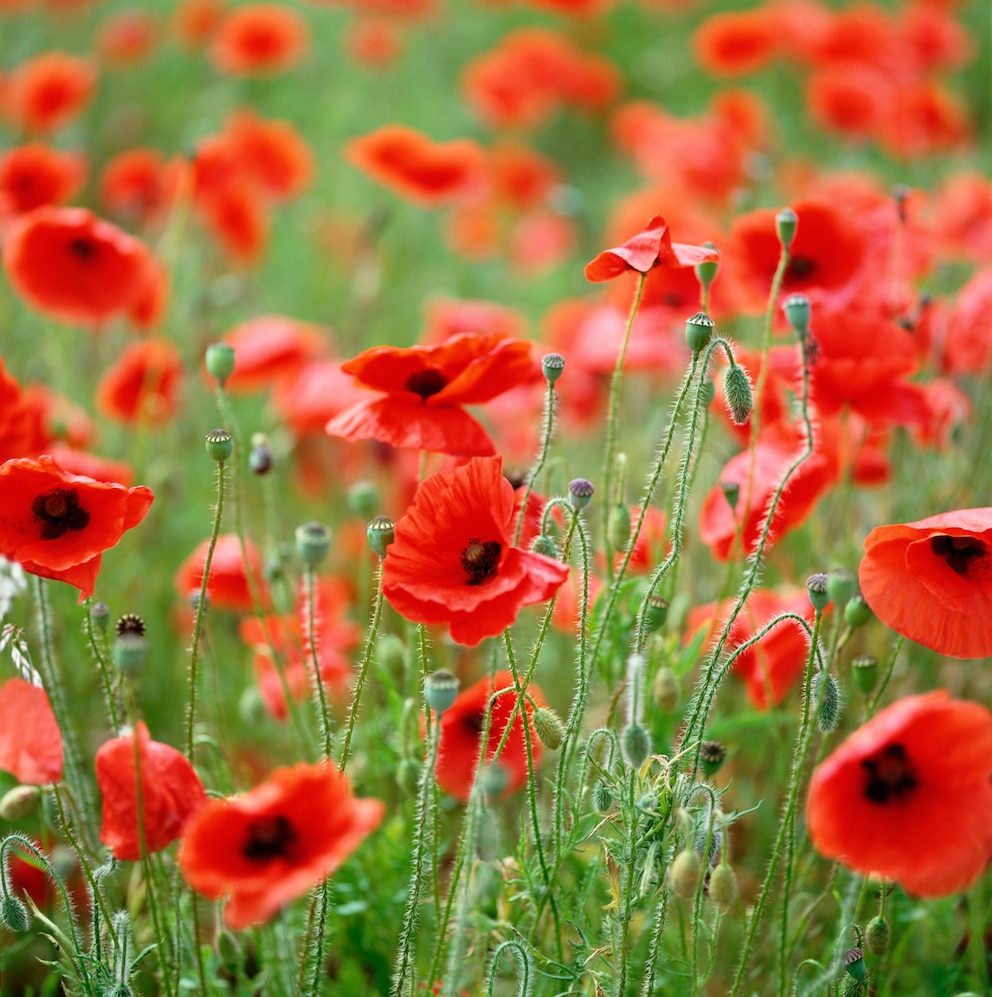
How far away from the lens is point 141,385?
9.36 feet

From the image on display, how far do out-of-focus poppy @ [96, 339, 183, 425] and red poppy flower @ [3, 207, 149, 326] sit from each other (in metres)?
0.13

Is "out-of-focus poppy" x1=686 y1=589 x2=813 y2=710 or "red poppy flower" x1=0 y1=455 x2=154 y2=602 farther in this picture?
"out-of-focus poppy" x1=686 y1=589 x2=813 y2=710

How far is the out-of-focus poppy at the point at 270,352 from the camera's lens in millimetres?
2725

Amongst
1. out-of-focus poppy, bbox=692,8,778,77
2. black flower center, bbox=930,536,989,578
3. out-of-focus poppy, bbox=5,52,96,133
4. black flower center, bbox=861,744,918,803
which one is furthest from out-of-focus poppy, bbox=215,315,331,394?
out-of-focus poppy, bbox=692,8,778,77

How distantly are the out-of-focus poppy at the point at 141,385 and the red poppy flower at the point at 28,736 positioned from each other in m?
1.52

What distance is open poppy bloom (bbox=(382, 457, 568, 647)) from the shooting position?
1.29 meters

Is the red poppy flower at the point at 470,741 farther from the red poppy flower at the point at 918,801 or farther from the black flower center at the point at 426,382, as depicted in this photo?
the red poppy flower at the point at 918,801

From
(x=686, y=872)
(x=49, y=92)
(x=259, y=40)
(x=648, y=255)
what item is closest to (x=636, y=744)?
(x=686, y=872)

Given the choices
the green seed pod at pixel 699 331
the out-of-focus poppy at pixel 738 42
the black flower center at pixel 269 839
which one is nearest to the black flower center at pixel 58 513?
the black flower center at pixel 269 839

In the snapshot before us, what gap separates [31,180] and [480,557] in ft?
6.89

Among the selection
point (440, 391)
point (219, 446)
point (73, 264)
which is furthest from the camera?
point (73, 264)

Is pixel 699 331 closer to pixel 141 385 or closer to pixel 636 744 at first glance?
pixel 636 744

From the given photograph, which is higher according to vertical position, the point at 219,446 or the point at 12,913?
the point at 219,446

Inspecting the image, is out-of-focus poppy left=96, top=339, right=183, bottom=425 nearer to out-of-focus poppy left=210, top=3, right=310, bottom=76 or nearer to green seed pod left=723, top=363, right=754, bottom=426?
green seed pod left=723, top=363, right=754, bottom=426
